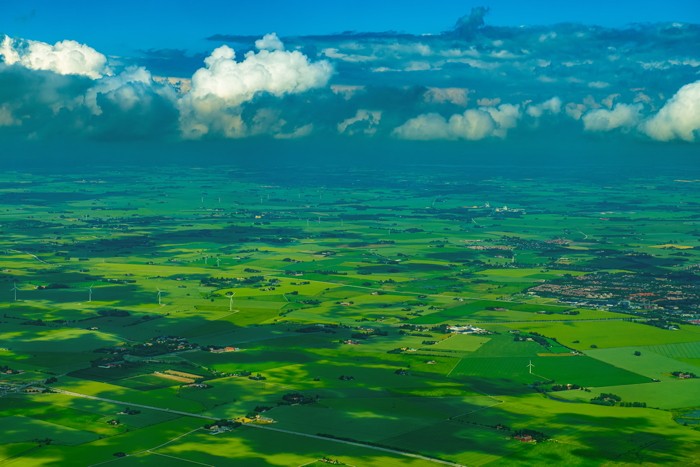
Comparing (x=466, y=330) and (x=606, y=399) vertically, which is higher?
(x=466, y=330)

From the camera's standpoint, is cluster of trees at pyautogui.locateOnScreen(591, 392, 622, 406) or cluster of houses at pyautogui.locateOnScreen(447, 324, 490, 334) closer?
cluster of trees at pyautogui.locateOnScreen(591, 392, 622, 406)

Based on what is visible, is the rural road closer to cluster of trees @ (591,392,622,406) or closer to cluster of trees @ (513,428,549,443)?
cluster of trees @ (513,428,549,443)

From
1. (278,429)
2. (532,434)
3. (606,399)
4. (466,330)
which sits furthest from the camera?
(466,330)

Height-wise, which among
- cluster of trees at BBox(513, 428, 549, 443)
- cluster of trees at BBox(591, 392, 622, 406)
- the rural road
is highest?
cluster of trees at BBox(591, 392, 622, 406)

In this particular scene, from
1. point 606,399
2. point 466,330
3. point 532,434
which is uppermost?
point 466,330

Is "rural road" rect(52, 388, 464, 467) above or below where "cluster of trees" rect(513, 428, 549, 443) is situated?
below

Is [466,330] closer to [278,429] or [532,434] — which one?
[532,434]

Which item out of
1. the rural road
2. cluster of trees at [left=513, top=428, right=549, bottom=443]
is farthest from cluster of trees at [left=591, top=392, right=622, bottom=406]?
the rural road

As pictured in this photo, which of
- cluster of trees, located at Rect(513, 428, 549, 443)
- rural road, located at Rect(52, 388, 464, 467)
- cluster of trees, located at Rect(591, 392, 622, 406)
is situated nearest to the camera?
rural road, located at Rect(52, 388, 464, 467)

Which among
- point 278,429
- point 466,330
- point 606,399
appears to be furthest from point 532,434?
point 466,330

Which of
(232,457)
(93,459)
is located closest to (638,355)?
(232,457)

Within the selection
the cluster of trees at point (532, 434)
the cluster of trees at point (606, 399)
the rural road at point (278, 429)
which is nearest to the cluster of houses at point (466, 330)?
the cluster of trees at point (606, 399)
